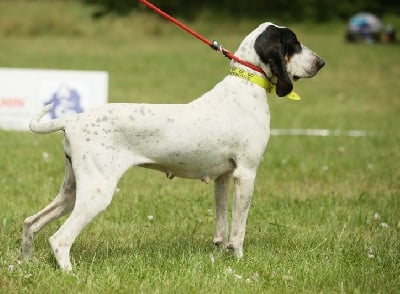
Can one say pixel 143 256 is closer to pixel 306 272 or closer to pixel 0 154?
pixel 306 272

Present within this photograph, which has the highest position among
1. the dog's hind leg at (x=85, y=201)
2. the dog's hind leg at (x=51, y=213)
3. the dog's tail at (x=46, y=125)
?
the dog's tail at (x=46, y=125)

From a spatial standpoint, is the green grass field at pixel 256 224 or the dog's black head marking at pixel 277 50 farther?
the dog's black head marking at pixel 277 50

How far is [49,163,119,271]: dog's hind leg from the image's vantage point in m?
5.27

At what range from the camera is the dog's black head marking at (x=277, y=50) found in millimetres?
5746

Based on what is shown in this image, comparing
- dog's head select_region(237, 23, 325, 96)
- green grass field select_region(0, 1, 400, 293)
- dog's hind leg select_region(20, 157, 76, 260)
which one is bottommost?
green grass field select_region(0, 1, 400, 293)

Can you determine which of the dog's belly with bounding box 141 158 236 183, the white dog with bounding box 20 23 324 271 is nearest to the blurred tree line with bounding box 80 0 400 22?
the white dog with bounding box 20 23 324 271

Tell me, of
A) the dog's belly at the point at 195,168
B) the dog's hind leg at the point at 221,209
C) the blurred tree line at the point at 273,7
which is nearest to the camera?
the dog's belly at the point at 195,168

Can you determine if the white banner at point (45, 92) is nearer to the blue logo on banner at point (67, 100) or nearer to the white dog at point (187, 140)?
the blue logo on banner at point (67, 100)

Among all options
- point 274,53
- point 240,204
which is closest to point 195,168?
point 240,204

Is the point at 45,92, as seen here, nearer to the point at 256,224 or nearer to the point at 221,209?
the point at 256,224

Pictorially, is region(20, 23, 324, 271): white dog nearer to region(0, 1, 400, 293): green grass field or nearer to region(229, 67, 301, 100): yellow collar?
region(229, 67, 301, 100): yellow collar

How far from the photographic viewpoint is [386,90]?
24.7 m

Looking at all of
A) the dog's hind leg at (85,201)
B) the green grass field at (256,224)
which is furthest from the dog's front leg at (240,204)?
the dog's hind leg at (85,201)

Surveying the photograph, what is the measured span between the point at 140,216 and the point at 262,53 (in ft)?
7.47
